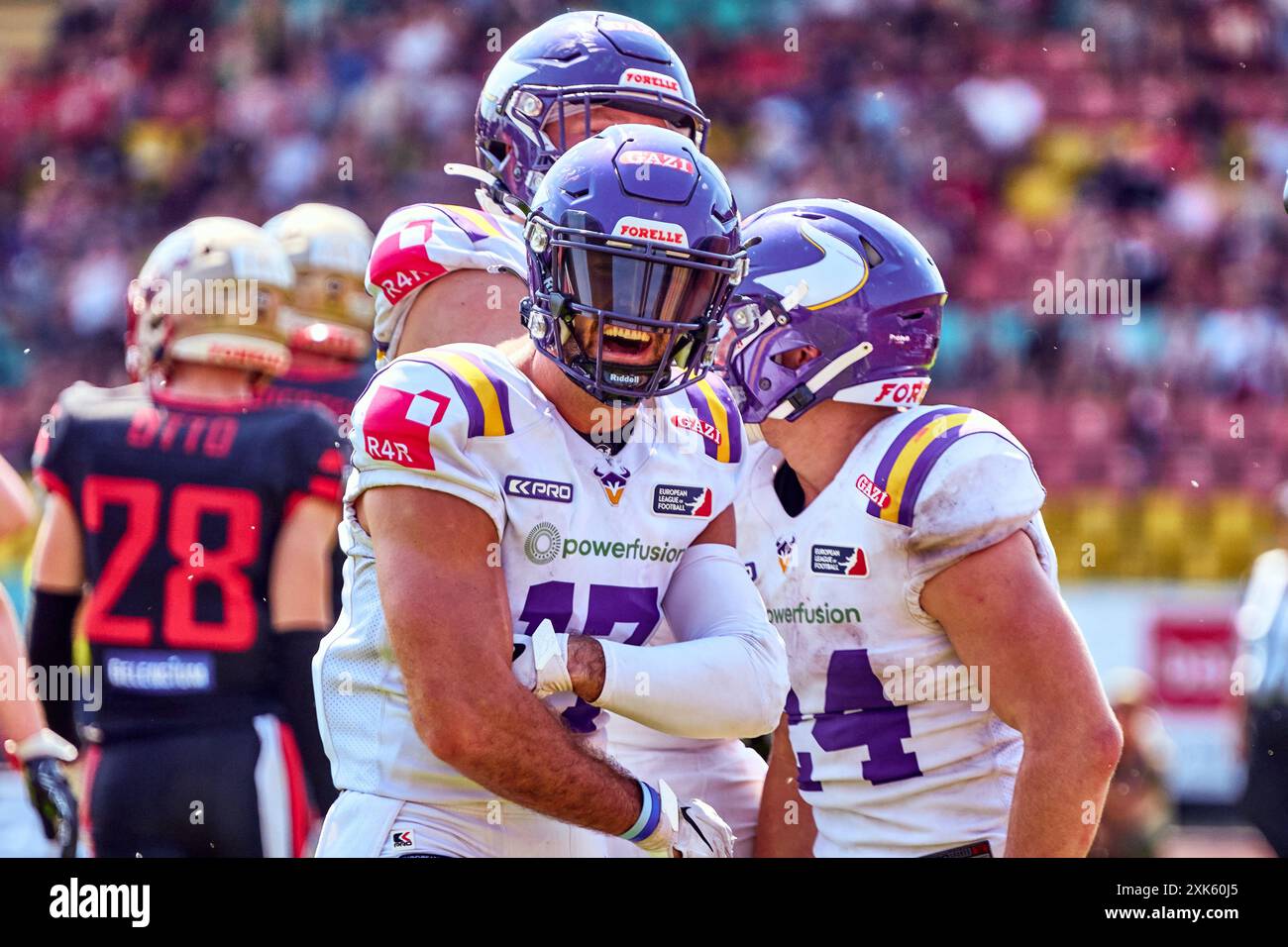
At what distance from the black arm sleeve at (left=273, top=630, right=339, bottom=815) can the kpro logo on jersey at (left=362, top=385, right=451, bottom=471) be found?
2.14 m

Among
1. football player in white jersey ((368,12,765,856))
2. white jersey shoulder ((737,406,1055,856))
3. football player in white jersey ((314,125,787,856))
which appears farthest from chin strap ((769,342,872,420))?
football player in white jersey ((368,12,765,856))

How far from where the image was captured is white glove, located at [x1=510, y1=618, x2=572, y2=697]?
8.24 feet

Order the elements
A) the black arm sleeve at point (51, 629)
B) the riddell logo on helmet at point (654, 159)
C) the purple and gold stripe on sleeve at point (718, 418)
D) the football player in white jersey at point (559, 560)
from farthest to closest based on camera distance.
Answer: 1. the black arm sleeve at point (51, 629)
2. the purple and gold stripe on sleeve at point (718, 418)
3. the riddell logo on helmet at point (654, 159)
4. the football player in white jersey at point (559, 560)

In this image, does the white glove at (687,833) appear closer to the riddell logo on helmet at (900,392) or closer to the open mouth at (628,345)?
the open mouth at (628,345)

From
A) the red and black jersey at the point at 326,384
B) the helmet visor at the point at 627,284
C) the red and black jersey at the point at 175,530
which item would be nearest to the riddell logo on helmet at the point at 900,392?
the helmet visor at the point at 627,284

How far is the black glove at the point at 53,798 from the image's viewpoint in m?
4.32

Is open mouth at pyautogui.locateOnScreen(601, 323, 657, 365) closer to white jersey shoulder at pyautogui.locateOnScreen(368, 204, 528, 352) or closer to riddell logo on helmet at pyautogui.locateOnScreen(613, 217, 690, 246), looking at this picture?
riddell logo on helmet at pyautogui.locateOnScreen(613, 217, 690, 246)

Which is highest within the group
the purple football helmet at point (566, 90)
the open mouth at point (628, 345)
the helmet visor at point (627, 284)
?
the purple football helmet at point (566, 90)

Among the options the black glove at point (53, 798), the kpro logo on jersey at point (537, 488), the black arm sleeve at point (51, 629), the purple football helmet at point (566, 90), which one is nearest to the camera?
the kpro logo on jersey at point (537, 488)

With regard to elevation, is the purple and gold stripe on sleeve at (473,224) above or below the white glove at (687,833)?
above

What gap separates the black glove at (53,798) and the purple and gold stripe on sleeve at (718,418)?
2.25m

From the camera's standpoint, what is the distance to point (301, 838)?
469 centimetres

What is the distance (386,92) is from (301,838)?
1091 centimetres
